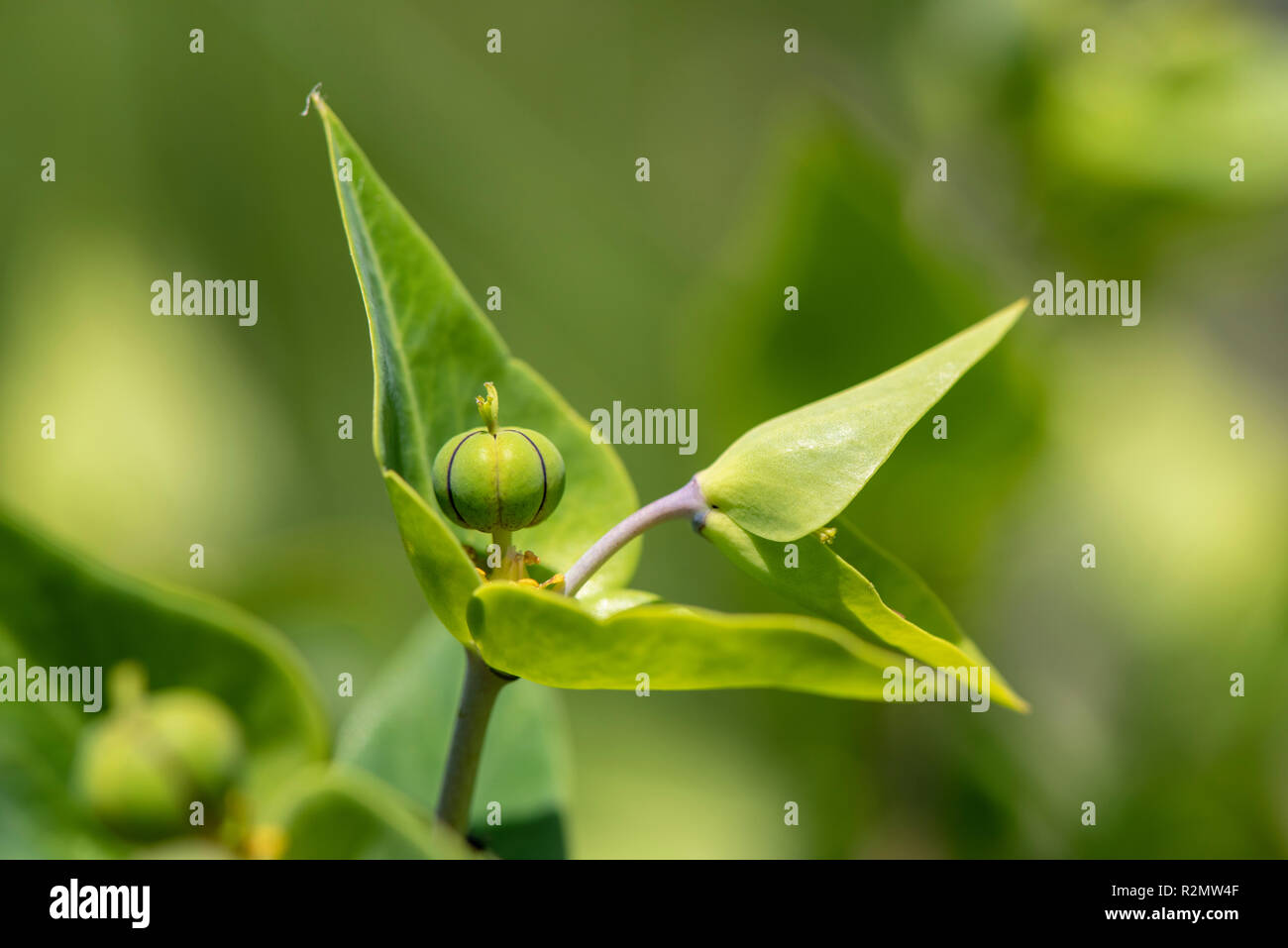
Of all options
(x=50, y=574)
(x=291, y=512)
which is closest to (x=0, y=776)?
(x=50, y=574)

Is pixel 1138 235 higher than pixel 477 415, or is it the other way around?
pixel 1138 235

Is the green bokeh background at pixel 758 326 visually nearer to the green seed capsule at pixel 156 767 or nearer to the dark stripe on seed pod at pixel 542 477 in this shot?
the green seed capsule at pixel 156 767

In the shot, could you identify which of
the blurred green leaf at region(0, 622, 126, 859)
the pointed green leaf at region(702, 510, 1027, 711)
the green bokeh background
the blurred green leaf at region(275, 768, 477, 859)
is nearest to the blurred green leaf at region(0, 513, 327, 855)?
the blurred green leaf at region(0, 622, 126, 859)

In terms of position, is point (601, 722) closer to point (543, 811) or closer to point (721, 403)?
point (721, 403)

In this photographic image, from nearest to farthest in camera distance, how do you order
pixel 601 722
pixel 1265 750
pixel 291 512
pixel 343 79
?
pixel 1265 750 < pixel 601 722 < pixel 291 512 < pixel 343 79

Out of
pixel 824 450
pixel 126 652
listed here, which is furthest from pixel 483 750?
pixel 824 450

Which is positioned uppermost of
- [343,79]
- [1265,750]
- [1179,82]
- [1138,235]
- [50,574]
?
[343,79]

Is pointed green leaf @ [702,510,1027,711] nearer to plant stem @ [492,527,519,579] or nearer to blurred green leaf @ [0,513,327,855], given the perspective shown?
plant stem @ [492,527,519,579]

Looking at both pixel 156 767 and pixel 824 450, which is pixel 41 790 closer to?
pixel 156 767
